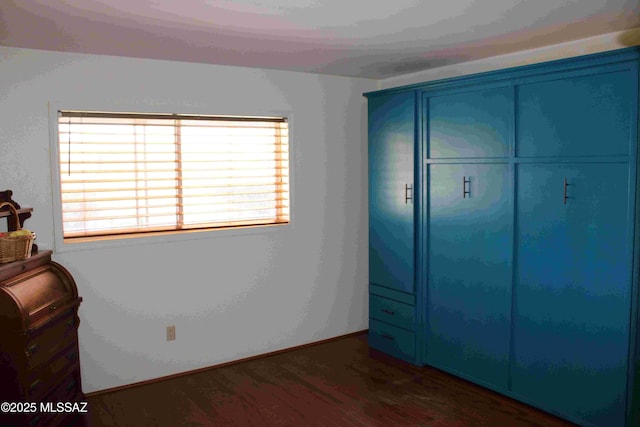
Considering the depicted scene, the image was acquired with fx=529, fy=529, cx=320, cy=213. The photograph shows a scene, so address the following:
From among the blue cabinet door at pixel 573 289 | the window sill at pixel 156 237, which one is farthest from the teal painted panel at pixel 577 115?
the window sill at pixel 156 237

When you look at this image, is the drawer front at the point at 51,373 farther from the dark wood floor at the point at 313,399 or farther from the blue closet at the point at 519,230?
the blue closet at the point at 519,230

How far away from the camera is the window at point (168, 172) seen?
3.54 metres

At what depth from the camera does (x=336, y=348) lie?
4.47m

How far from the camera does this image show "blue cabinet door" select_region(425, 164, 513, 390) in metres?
3.44

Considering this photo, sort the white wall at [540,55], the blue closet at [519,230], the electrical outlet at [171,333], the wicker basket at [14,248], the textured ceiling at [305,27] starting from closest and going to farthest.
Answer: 1. the textured ceiling at [305,27]
2. the wicker basket at [14,248]
3. the blue closet at [519,230]
4. the white wall at [540,55]
5. the electrical outlet at [171,333]

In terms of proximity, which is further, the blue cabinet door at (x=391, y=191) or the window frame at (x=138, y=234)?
the blue cabinet door at (x=391, y=191)

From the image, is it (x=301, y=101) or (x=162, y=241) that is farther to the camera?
(x=301, y=101)

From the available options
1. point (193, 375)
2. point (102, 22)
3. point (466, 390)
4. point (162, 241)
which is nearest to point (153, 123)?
point (162, 241)

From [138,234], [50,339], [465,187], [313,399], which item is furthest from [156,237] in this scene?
[465,187]

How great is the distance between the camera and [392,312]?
4266mm

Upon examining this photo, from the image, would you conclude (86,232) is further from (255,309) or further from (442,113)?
(442,113)

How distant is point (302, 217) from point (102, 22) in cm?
223

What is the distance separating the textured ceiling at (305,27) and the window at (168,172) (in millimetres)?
511

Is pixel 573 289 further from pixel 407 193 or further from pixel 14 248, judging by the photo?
pixel 14 248
